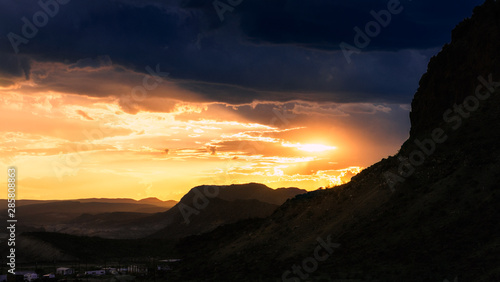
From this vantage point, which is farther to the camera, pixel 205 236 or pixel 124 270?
pixel 205 236

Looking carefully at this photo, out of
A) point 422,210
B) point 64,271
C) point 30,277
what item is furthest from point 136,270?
point 422,210

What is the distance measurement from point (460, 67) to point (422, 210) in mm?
21438

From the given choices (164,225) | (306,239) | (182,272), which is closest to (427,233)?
(306,239)

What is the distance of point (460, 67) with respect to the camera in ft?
191

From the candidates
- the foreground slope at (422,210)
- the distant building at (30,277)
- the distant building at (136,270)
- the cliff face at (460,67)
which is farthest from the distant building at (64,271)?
the cliff face at (460,67)

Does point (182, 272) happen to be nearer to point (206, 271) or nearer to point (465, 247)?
point (206, 271)

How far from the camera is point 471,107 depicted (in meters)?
54.2

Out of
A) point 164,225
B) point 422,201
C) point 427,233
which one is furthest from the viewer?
point 164,225

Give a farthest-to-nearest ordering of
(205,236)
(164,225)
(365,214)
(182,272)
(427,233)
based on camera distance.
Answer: (164,225)
(205,236)
(182,272)
(365,214)
(427,233)

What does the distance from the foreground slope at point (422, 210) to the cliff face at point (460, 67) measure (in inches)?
5.5

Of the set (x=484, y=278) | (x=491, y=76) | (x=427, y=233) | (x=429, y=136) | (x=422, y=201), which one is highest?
(x=491, y=76)

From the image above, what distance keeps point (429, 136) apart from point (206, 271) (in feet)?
94.0

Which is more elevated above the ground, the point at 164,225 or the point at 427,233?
the point at 164,225

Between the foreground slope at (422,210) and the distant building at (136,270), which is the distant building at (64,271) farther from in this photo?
the foreground slope at (422,210)
